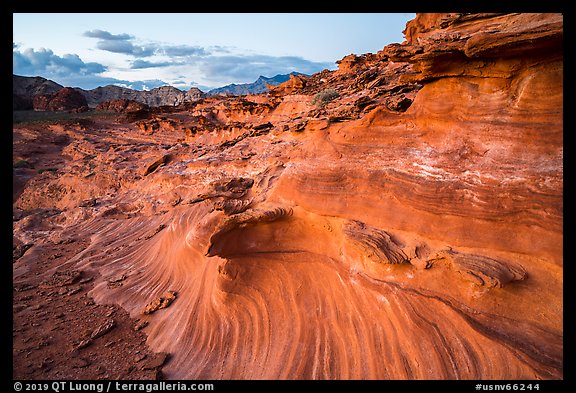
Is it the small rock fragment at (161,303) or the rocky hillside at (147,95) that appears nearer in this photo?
the small rock fragment at (161,303)

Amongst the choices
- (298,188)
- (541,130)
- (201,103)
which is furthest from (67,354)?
(201,103)

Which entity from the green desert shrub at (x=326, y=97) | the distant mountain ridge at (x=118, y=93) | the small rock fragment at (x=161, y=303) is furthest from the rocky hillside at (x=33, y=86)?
the small rock fragment at (x=161, y=303)

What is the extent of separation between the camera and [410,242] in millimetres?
3639

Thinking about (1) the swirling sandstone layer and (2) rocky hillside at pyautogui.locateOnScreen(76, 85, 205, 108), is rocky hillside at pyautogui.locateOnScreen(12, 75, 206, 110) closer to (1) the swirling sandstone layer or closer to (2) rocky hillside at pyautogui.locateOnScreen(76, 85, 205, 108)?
(2) rocky hillside at pyautogui.locateOnScreen(76, 85, 205, 108)

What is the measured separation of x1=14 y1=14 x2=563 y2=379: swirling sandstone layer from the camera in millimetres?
2967

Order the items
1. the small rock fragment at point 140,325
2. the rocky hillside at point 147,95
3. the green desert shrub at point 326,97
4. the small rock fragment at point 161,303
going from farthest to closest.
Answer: the rocky hillside at point 147,95 → the green desert shrub at point 326,97 → the small rock fragment at point 161,303 → the small rock fragment at point 140,325

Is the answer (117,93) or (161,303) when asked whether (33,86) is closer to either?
(117,93)

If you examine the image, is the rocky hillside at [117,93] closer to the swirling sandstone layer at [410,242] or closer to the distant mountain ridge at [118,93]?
the distant mountain ridge at [118,93]

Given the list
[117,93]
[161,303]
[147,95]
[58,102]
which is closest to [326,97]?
[161,303]

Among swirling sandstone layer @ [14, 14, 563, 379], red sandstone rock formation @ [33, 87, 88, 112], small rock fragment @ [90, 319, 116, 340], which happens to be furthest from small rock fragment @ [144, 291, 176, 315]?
red sandstone rock formation @ [33, 87, 88, 112]

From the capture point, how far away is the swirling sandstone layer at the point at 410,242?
2.97m
